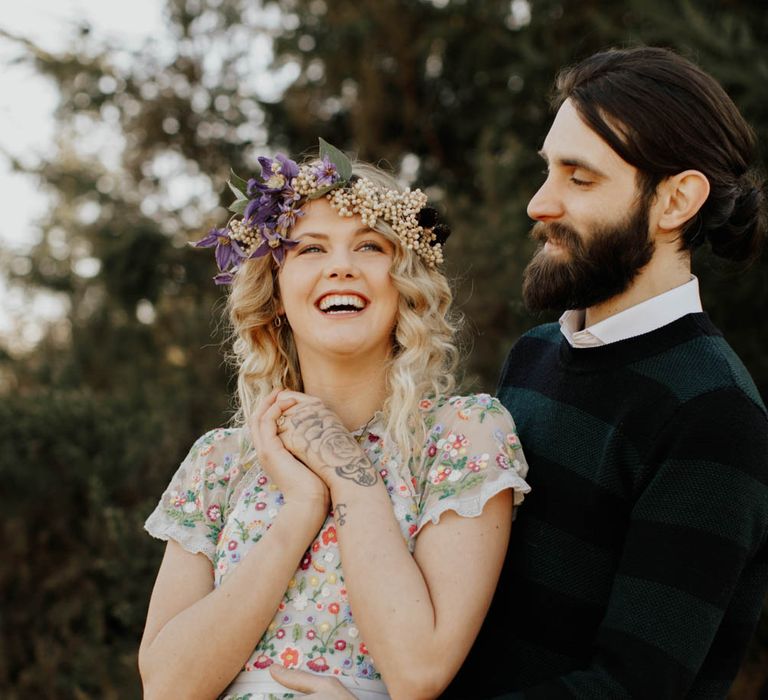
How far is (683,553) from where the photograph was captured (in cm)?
208

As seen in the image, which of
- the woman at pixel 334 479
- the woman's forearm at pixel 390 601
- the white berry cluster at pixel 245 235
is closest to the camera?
the woman's forearm at pixel 390 601

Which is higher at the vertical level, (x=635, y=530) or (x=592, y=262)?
(x=592, y=262)

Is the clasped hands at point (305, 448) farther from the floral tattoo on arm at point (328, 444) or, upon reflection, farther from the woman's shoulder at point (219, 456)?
the woman's shoulder at point (219, 456)

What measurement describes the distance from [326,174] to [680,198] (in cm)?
98

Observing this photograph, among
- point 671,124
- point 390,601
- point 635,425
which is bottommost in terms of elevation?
point 390,601

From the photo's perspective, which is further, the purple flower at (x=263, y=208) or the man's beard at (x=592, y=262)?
the purple flower at (x=263, y=208)

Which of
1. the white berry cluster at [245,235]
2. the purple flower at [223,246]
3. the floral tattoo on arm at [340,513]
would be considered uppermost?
the white berry cluster at [245,235]

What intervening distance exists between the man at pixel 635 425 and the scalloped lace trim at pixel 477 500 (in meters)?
0.11

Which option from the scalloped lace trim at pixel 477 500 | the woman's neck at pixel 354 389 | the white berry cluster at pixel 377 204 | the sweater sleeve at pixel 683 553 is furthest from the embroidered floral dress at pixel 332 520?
the white berry cluster at pixel 377 204

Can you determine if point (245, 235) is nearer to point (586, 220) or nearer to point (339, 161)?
point (339, 161)

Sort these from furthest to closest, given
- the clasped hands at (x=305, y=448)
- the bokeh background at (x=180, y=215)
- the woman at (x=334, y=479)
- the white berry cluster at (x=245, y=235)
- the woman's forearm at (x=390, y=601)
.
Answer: the bokeh background at (x=180, y=215) → the white berry cluster at (x=245, y=235) → the clasped hands at (x=305, y=448) → the woman at (x=334, y=479) → the woman's forearm at (x=390, y=601)

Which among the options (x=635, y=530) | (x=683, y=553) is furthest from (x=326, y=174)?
(x=683, y=553)

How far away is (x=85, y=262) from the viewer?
8.10 metres

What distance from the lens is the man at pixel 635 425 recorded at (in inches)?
82.1
